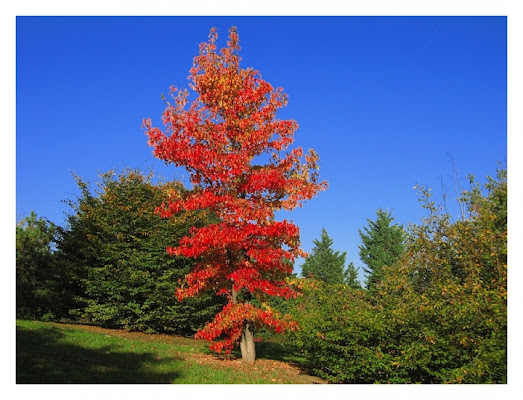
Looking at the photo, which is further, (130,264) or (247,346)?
(130,264)

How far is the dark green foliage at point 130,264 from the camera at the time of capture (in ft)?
69.7

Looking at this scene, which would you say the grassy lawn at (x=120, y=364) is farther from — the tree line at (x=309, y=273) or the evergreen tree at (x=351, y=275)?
the evergreen tree at (x=351, y=275)

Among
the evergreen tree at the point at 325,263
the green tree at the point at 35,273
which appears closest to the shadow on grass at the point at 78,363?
the green tree at the point at 35,273

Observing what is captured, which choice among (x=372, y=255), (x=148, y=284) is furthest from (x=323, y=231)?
(x=148, y=284)

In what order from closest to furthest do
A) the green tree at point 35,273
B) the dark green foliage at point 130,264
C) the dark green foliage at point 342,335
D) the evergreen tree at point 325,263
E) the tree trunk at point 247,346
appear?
1. the dark green foliage at point 342,335
2. the tree trunk at point 247,346
3. the dark green foliage at point 130,264
4. the green tree at point 35,273
5. the evergreen tree at point 325,263

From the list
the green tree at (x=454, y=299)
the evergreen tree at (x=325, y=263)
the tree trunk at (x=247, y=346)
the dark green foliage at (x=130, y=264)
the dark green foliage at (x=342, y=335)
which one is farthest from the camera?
the evergreen tree at (x=325, y=263)

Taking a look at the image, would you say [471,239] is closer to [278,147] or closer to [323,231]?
[278,147]

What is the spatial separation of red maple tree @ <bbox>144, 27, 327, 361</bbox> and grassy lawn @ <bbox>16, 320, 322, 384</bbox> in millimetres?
1078

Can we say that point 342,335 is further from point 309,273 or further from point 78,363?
point 78,363

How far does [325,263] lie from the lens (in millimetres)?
45312

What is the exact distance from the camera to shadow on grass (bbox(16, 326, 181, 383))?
9672 mm

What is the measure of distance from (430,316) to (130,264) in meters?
15.1

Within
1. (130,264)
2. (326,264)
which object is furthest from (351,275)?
(130,264)

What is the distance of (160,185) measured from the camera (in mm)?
24750
